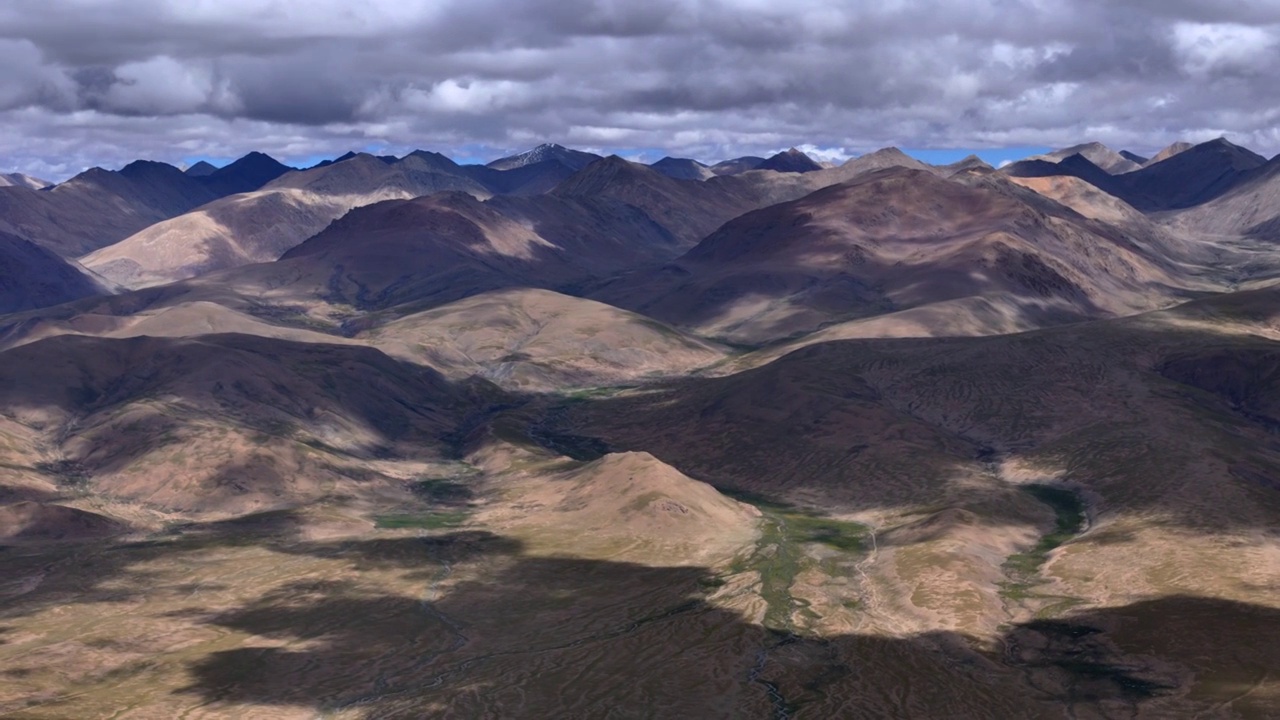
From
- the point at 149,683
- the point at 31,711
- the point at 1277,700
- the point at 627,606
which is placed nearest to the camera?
the point at 1277,700

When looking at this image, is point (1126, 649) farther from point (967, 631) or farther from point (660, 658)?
point (660, 658)

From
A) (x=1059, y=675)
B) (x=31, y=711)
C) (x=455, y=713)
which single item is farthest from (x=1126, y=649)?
(x=31, y=711)

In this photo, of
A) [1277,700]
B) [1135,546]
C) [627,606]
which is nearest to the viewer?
[1277,700]

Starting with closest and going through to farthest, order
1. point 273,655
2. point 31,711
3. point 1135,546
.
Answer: point 31,711 < point 273,655 < point 1135,546

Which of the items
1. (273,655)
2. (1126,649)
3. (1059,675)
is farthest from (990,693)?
(273,655)

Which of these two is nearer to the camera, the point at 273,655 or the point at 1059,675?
the point at 1059,675

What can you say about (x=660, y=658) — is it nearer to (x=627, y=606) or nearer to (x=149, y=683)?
(x=627, y=606)
